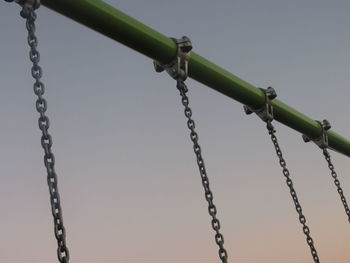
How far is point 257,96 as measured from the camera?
6207 mm

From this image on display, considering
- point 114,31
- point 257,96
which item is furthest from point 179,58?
point 257,96

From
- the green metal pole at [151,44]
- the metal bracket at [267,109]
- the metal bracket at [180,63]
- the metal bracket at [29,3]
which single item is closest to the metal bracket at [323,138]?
the green metal pole at [151,44]

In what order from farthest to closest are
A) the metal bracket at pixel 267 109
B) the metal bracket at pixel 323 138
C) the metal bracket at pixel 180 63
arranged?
the metal bracket at pixel 323 138 → the metal bracket at pixel 267 109 → the metal bracket at pixel 180 63

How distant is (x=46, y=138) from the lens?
10.1 feet

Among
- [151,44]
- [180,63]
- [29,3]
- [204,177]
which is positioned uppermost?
[151,44]

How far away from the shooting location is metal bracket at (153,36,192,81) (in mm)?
4922

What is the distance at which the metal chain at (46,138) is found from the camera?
281 centimetres

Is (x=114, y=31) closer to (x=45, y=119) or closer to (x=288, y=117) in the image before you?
(x=45, y=119)

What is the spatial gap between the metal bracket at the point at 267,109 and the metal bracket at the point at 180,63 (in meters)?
1.50

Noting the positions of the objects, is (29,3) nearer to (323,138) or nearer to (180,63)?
(180,63)

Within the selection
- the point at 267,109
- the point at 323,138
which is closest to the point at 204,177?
the point at 267,109

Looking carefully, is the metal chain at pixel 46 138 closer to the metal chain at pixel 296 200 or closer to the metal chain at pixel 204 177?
the metal chain at pixel 204 177

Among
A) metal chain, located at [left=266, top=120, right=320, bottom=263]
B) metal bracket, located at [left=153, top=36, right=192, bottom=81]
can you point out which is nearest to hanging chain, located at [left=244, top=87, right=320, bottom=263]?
metal chain, located at [left=266, top=120, right=320, bottom=263]

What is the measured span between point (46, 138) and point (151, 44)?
6.56 ft
